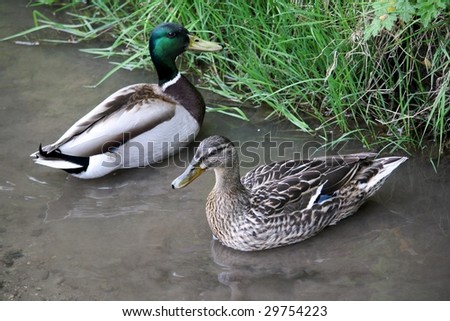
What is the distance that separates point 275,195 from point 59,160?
1.42 meters

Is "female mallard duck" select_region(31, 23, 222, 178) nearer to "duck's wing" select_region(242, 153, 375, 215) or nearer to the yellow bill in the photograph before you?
the yellow bill

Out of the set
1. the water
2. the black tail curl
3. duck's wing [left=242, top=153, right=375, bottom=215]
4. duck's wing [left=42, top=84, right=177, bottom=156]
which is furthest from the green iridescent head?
duck's wing [left=242, top=153, right=375, bottom=215]

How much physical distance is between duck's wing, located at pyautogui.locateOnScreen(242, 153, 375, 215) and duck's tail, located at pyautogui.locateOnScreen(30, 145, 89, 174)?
1.05m

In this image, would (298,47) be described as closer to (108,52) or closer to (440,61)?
(440,61)

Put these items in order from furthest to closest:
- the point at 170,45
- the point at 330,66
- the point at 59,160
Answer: the point at 170,45 → the point at 330,66 → the point at 59,160

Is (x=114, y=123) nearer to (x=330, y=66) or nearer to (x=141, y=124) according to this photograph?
(x=141, y=124)

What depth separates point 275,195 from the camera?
16.1ft

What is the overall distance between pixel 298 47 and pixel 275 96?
370 mm

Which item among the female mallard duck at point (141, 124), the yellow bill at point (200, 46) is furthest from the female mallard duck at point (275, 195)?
the yellow bill at point (200, 46)

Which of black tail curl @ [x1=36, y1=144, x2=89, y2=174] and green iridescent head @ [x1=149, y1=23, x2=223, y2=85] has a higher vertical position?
green iridescent head @ [x1=149, y1=23, x2=223, y2=85]

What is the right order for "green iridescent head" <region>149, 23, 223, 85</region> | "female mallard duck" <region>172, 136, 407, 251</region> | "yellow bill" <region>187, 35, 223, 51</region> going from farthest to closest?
"yellow bill" <region>187, 35, 223, 51</region> < "green iridescent head" <region>149, 23, 223, 85</region> < "female mallard duck" <region>172, 136, 407, 251</region>

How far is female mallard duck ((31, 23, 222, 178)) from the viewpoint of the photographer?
552 cm

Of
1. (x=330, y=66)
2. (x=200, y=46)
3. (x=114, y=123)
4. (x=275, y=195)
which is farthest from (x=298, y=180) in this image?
(x=200, y=46)

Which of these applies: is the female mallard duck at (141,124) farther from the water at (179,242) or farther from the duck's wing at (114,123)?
the water at (179,242)
